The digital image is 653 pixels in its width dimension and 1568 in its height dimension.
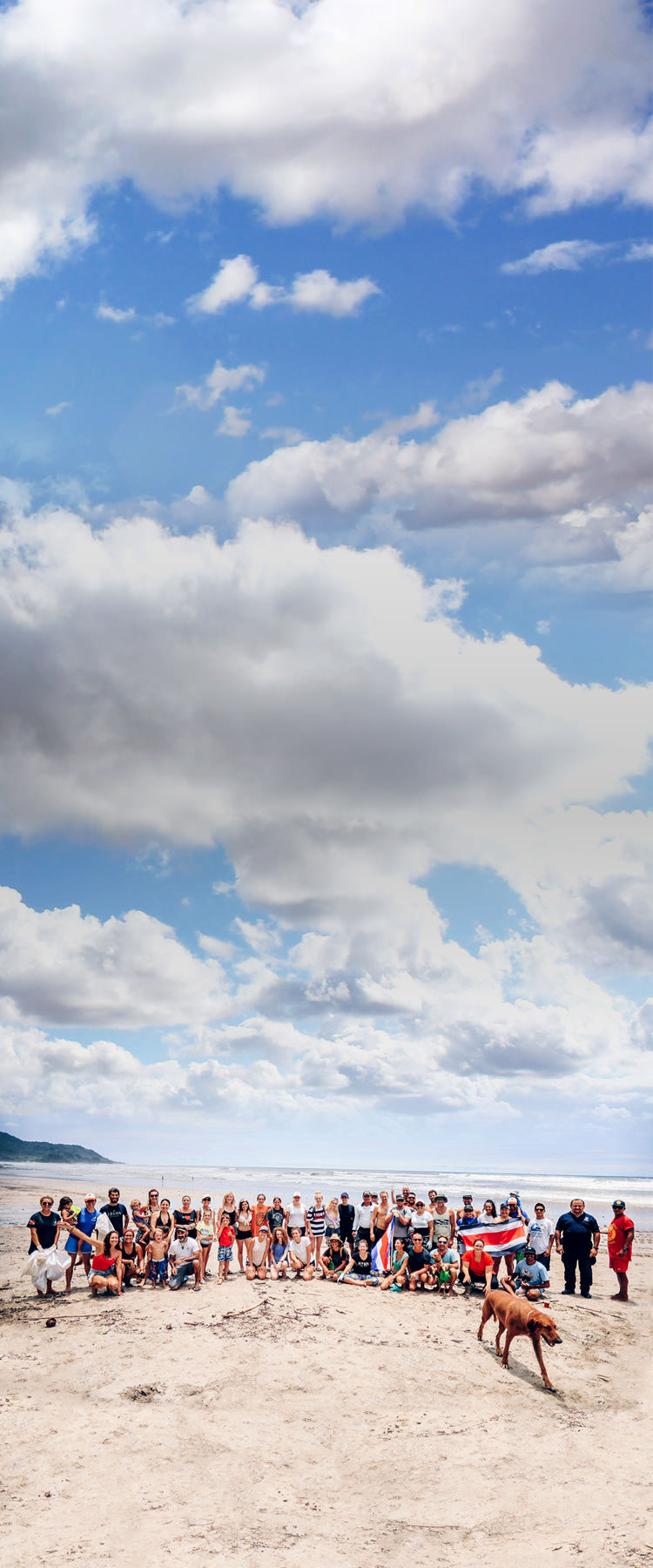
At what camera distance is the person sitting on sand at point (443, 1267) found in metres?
18.6

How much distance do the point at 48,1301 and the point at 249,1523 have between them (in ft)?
27.9

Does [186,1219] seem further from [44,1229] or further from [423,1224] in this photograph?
[423,1224]

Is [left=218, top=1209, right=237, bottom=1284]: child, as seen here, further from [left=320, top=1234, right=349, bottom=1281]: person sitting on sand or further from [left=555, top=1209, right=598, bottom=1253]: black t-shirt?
[left=555, top=1209, right=598, bottom=1253]: black t-shirt

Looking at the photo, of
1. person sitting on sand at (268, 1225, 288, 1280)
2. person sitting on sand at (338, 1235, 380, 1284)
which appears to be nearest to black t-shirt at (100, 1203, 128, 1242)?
person sitting on sand at (268, 1225, 288, 1280)

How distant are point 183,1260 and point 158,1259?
0.50 meters

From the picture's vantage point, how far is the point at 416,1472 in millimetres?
11781

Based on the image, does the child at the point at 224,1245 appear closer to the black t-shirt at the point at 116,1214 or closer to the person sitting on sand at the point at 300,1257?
the person sitting on sand at the point at 300,1257

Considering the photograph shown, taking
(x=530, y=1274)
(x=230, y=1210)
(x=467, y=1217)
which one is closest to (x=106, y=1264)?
(x=230, y=1210)

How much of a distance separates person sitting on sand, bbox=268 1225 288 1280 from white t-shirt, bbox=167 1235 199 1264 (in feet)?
5.73

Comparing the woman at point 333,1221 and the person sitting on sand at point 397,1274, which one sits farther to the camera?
the woman at point 333,1221

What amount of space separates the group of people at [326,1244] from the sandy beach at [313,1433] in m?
0.63

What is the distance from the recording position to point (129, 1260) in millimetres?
18203

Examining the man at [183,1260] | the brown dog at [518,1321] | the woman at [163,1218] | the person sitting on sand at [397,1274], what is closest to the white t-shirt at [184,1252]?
the man at [183,1260]

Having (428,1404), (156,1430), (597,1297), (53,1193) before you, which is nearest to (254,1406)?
(156,1430)
